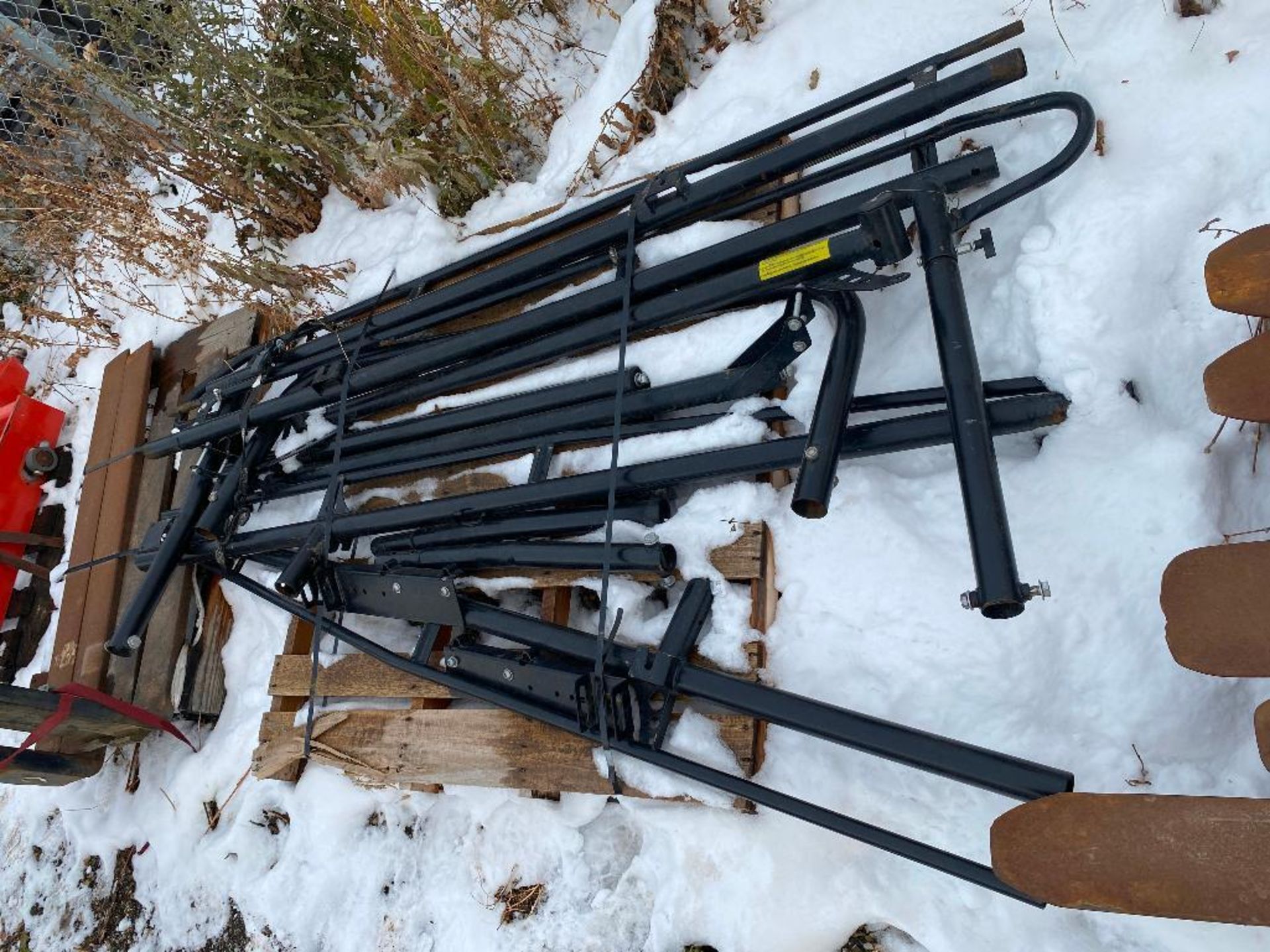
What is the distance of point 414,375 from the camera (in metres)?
2.56

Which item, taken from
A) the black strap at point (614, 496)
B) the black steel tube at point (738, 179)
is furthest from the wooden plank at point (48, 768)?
the black strap at point (614, 496)

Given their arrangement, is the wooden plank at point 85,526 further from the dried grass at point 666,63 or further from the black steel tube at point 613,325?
the dried grass at point 666,63

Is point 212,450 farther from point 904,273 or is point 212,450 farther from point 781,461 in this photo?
point 904,273

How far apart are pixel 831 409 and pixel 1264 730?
853 millimetres

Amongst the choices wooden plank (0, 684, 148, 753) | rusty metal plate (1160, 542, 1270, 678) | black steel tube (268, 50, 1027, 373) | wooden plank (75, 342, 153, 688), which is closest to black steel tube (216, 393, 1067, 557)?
rusty metal plate (1160, 542, 1270, 678)

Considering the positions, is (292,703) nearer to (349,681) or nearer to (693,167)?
(349,681)

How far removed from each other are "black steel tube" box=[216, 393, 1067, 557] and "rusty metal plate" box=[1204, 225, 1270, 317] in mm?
318

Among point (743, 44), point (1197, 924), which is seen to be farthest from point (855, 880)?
point (743, 44)

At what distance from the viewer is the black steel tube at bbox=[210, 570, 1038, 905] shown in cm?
146

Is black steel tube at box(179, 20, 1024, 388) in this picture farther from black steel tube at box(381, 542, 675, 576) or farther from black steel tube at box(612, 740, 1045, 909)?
black steel tube at box(612, 740, 1045, 909)

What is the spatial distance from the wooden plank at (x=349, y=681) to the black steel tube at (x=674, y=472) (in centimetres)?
36

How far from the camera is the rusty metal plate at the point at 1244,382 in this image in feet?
4.56

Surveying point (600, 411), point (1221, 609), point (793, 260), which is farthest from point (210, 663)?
point (1221, 609)

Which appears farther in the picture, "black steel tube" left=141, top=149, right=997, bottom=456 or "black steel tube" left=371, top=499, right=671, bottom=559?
"black steel tube" left=371, top=499, right=671, bottom=559
